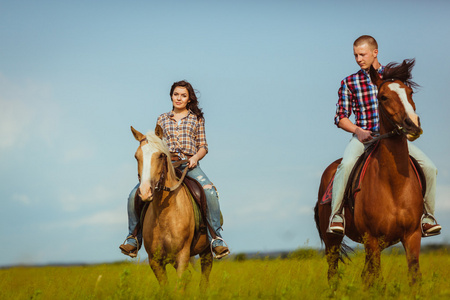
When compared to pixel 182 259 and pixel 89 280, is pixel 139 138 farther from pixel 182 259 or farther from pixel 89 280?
pixel 89 280

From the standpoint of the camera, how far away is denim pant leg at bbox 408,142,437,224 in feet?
27.4

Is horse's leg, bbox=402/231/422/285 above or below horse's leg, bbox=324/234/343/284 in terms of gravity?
above

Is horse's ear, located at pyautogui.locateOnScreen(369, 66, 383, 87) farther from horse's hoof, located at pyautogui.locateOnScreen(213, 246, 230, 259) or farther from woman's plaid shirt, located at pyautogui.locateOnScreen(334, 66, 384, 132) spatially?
horse's hoof, located at pyautogui.locateOnScreen(213, 246, 230, 259)

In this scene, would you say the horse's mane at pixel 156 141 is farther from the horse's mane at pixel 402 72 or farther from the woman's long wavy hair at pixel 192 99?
the horse's mane at pixel 402 72

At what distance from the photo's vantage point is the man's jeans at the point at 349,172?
27.5 feet

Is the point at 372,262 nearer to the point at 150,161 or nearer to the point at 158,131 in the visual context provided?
the point at 150,161

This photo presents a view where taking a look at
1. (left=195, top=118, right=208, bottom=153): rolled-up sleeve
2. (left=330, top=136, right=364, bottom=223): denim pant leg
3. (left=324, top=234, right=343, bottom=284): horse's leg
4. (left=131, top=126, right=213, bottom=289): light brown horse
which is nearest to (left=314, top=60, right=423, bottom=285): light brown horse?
(left=330, top=136, right=364, bottom=223): denim pant leg

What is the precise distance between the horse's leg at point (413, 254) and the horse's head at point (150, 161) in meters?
3.96

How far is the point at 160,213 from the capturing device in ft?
29.1

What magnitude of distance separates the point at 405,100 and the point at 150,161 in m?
3.88

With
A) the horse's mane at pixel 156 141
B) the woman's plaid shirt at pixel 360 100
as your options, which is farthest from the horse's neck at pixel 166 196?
the woman's plaid shirt at pixel 360 100

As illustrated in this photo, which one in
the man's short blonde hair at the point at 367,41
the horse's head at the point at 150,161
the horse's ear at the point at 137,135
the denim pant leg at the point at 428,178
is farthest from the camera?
the man's short blonde hair at the point at 367,41

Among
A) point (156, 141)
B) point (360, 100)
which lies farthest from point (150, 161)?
point (360, 100)

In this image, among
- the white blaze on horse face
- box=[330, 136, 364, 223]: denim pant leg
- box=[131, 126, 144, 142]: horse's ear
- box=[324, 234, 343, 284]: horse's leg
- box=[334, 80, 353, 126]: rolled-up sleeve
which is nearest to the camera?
the white blaze on horse face
